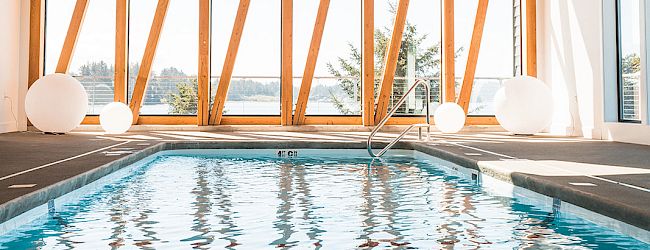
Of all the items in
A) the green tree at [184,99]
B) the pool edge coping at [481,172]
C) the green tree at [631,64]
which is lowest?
the pool edge coping at [481,172]

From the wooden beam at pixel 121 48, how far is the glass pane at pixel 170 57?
0.20 meters

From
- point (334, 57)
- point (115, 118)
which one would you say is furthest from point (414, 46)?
point (115, 118)

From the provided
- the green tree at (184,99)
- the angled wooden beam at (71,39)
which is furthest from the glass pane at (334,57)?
the angled wooden beam at (71,39)

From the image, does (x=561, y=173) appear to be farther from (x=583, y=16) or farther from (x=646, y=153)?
(x=583, y=16)

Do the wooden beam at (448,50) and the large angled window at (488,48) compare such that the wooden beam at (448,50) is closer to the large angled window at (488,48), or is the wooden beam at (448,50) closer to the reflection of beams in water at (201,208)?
the large angled window at (488,48)

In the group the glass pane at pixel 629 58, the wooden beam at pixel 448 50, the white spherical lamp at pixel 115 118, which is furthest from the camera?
the wooden beam at pixel 448 50

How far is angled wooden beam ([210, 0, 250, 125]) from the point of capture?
9.80m

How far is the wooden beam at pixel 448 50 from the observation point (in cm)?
1010

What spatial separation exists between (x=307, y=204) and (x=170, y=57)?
7.32 m

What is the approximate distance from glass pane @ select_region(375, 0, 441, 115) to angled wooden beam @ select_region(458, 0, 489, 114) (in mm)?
560

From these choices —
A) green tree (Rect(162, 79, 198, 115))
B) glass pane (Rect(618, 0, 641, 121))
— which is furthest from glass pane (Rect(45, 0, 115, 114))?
glass pane (Rect(618, 0, 641, 121))

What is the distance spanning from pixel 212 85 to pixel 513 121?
4826 mm

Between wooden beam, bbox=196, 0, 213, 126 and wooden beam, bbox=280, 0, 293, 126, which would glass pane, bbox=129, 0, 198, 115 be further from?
wooden beam, bbox=280, 0, 293, 126

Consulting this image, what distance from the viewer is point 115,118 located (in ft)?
27.9
